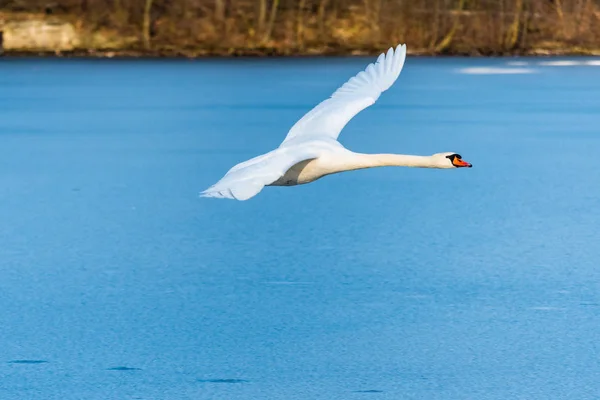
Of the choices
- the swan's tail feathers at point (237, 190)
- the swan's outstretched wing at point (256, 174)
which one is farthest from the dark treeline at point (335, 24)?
the swan's tail feathers at point (237, 190)

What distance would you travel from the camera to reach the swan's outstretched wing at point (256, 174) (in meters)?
4.82

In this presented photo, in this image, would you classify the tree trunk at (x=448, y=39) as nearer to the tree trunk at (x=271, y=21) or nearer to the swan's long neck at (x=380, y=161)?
the tree trunk at (x=271, y=21)

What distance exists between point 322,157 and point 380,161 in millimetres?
394

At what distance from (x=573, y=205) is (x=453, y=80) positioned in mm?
11562

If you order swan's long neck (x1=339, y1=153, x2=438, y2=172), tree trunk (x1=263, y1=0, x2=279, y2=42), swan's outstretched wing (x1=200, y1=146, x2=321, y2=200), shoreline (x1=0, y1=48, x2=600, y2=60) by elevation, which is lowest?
shoreline (x1=0, y1=48, x2=600, y2=60)

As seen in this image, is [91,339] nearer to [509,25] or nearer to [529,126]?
[529,126]

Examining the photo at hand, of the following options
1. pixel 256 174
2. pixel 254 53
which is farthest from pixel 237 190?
pixel 254 53

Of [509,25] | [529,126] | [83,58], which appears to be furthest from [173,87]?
[509,25]

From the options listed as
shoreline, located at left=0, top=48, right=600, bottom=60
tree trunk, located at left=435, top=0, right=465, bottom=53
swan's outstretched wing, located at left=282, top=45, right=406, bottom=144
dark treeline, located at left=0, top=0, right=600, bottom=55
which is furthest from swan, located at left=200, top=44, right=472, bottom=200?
tree trunk, located at left=435, top=0, right=465, bottom=53

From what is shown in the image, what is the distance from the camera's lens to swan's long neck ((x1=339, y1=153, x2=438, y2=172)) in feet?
20.3

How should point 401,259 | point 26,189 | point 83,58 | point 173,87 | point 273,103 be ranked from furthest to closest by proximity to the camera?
point 83,58 < point 173,87 < point 273,103 < point 26,189 < point 401,259

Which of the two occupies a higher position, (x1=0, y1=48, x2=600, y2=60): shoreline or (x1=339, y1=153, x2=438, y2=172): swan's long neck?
(x1=339, y1=153, x2=438, y2=172): swan's long neck

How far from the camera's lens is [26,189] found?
949 centimetres

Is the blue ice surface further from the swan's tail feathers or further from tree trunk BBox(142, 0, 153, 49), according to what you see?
tree trunk BBox(142, 0, 153, 49)
